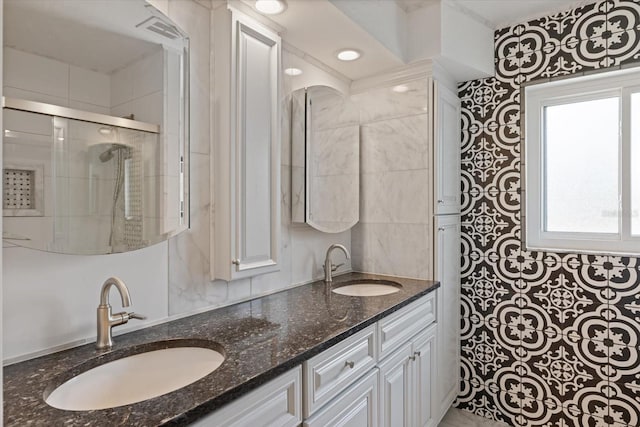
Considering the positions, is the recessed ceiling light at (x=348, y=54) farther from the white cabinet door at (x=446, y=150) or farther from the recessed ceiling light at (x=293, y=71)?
the white cabinet door at (x=446, y=150)

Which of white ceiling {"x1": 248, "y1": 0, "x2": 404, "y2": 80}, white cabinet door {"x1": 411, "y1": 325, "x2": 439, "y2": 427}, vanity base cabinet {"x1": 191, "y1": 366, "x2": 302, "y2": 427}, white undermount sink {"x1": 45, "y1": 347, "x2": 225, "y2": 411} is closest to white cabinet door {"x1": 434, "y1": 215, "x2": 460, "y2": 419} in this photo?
white cabinet door {"x1": 411, "y1": 325, "x2": 439, "y2": 427}

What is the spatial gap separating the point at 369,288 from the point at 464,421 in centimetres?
102

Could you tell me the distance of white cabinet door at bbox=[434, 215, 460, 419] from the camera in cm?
214

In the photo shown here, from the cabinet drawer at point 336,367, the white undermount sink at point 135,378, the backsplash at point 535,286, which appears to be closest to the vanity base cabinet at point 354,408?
the cabinet drawer at point 336,367

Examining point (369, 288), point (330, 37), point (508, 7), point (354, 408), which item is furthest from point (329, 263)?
point (508, 7)

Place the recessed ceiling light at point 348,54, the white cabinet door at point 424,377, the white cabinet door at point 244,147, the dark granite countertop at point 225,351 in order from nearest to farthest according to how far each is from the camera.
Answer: the dark granite countertop at point 225,351
the white cabinet door at point 244,147
the white cabinet door at point 424,377
the recessed ceiling light at point 348,54

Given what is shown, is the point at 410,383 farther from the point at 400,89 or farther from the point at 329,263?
the point at 400,89

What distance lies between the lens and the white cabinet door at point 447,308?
7.04ft

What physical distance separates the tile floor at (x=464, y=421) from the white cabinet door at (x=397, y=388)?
2.26 feet

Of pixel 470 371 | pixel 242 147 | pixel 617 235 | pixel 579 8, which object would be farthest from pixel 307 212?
pixel 579 8

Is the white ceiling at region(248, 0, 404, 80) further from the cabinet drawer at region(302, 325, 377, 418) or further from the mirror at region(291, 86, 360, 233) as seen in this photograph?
the cabinet drawer at region(302, 325, 377, 418)

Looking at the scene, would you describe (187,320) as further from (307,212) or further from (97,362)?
(307,212)

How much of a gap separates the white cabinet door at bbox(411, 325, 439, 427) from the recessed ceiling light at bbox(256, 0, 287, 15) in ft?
5.19

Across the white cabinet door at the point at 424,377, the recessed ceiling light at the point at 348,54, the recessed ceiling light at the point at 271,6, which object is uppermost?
the recessed ceiling light at the point at 271,6
